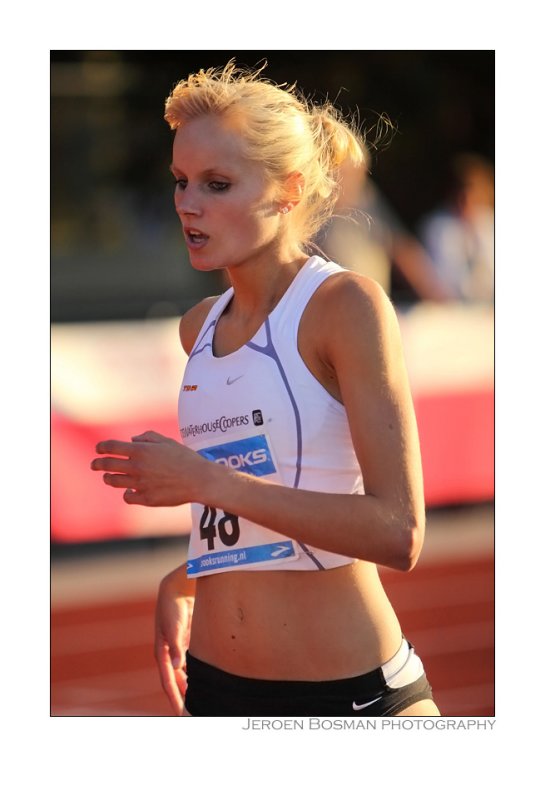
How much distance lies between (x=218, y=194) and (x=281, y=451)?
1.75 feet

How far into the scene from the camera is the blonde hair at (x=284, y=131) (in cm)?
227

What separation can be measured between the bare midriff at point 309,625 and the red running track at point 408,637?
2859 millimetres

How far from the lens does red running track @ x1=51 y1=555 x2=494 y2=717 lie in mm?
5391

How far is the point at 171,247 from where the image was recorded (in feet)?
39.7

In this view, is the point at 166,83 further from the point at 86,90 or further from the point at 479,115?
the point at 479,115

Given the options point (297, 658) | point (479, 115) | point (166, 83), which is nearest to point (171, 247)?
point (166, 83)

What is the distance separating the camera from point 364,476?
6.66ft

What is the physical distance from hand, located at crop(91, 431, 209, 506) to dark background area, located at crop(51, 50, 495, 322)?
9.07m

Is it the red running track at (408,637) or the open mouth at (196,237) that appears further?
the red running track at (408,637)

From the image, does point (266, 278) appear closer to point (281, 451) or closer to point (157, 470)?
point (281, 451)

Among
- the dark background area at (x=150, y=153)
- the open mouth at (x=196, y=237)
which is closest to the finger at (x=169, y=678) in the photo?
the open mouth at (x=196, y=237)

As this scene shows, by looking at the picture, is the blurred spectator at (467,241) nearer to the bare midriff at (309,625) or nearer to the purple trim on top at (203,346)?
the purple trim on top at (203,346)

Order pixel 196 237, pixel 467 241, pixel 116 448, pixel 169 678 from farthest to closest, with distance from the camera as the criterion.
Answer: pixel 467 241 → pixel 169 678 → pixel 196 237 → pixel 116 448

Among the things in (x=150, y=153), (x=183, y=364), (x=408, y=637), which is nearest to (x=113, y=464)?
(x=408, y=637)
